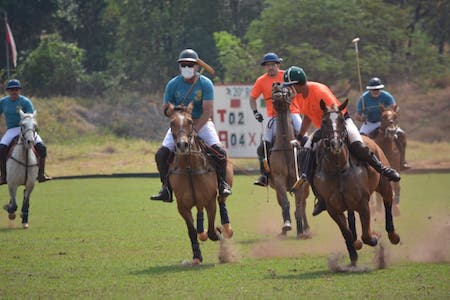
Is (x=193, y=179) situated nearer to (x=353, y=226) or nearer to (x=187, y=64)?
(x=187, y=64)

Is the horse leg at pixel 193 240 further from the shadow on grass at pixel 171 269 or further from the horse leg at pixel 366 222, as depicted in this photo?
the horse leg at pixel 366 222

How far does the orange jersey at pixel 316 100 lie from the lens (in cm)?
1498

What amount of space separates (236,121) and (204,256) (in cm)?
2375

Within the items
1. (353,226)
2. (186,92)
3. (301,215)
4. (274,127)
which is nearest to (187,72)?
(186,92)

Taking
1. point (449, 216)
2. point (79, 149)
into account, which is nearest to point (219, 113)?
point (79, 149)

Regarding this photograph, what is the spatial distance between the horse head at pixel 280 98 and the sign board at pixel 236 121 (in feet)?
68.1

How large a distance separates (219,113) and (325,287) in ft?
90.9

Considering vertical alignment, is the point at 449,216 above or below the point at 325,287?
below

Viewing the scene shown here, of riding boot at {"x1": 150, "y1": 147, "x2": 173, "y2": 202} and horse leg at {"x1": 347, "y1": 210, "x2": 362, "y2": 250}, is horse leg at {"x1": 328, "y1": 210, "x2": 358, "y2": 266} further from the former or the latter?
riding boot at {"x1": 150, "y1": 147, "x2": 173, "y2": 202}

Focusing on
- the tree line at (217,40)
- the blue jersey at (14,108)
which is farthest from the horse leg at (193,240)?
the tree line at (217,40)

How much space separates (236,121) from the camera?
4025 centimetres

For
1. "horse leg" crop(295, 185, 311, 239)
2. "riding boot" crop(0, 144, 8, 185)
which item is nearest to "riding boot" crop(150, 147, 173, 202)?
"horse leg" crop(295, 185, 311, 239)

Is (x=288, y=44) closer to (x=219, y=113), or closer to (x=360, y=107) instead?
(x=219, y=113)

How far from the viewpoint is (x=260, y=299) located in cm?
1202
